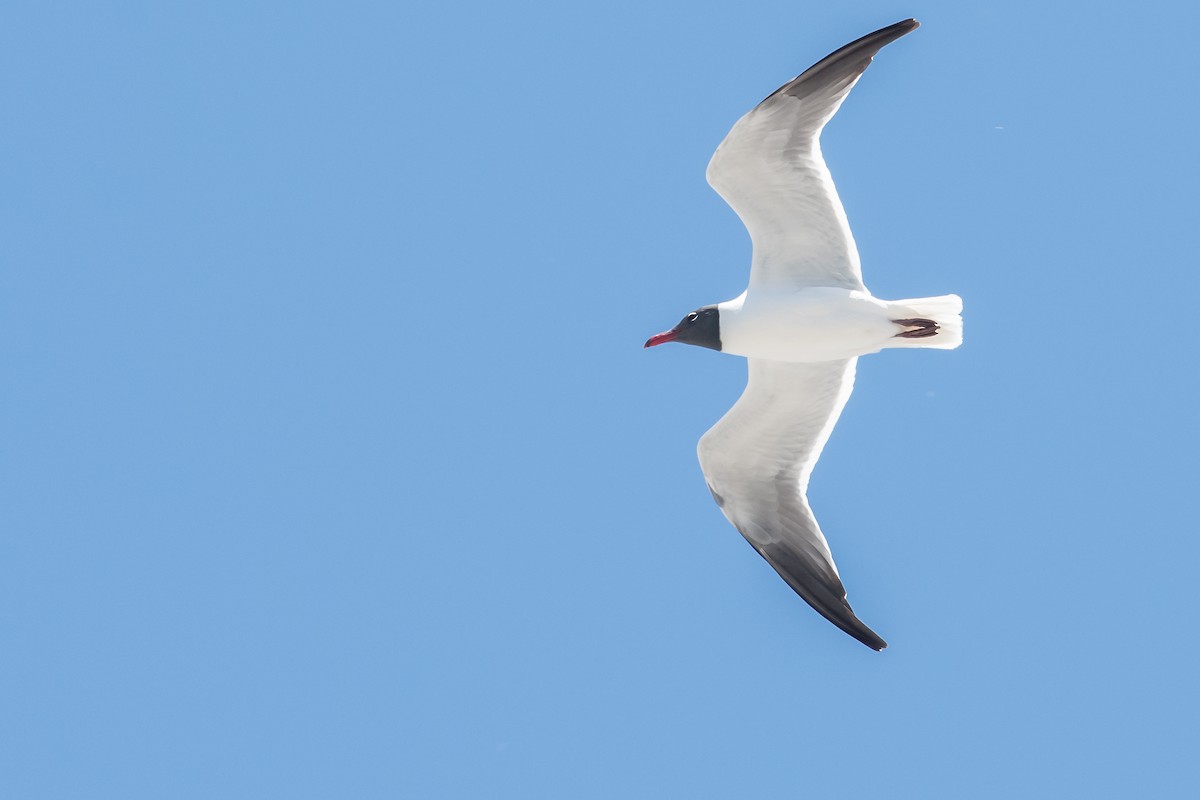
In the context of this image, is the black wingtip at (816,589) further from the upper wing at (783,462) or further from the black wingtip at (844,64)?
the black wingtip at (844,64)

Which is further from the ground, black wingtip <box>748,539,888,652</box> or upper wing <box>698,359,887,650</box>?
upper wing <box>698,359,887,650</box>

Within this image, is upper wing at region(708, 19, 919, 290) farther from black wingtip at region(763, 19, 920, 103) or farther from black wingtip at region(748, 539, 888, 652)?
black wingtip at region(748, 539, 888, 652)

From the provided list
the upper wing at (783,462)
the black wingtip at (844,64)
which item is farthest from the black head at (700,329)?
the black wingtip at (844,64)

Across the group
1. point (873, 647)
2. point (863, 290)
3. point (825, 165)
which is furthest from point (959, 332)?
point (873, 647)

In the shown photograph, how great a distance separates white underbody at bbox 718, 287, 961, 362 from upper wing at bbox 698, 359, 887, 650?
575 mm

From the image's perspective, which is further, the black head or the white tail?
the black head

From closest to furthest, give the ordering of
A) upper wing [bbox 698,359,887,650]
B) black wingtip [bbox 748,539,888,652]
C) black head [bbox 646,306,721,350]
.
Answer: black head [bbox 646,306,721,350] < black wingtip [bbox 748,539,888,652] < upper wing [bbox 698,359,887,650]

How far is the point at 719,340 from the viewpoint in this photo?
13.2 metres

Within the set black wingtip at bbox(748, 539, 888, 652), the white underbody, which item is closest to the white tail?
the white underbody

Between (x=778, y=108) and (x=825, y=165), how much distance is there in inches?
23.8

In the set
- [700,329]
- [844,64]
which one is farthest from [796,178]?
[700,329]

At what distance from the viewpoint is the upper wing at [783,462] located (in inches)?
543

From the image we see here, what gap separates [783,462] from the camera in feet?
46.3

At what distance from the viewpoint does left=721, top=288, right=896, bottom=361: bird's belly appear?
42.3 feet
